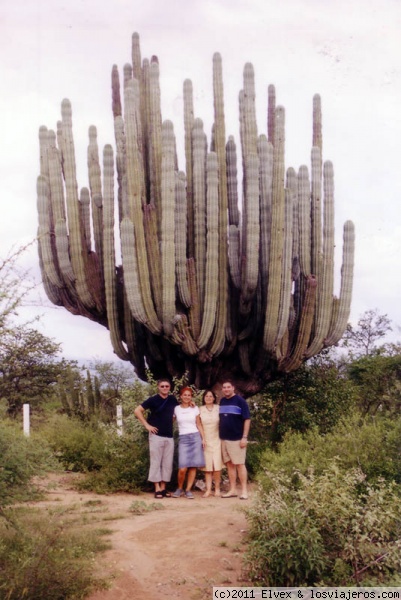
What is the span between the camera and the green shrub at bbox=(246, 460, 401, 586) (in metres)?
4.82

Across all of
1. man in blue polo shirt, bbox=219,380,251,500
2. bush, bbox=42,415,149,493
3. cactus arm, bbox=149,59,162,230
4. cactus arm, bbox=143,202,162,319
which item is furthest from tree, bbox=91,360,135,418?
man in blue polo shirt, bbox=219,380,251,500

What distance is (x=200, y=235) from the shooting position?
1031 centimetres

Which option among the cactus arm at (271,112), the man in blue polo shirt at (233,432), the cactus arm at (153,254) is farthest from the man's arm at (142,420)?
the cactus arm at (271,112)

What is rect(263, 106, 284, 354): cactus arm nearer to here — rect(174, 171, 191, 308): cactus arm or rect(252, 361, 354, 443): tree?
rect(174, 171, 191, 308): cactus arm

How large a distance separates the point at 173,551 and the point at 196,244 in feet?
17.6

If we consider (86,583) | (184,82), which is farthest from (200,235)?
(86,583)

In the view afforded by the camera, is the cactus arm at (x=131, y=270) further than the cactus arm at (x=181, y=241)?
No

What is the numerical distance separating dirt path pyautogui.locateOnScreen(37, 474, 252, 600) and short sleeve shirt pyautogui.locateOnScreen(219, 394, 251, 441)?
821mm

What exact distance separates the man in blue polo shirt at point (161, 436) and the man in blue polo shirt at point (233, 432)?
675mm

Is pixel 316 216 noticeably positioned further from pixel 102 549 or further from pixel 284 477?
pixel 102 549

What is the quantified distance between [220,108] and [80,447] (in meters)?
5.70

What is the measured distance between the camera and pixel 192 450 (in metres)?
8.55

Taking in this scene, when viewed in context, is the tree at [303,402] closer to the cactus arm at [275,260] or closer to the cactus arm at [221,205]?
the cactus arm at [275,260]

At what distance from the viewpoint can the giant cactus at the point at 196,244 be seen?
996cm
